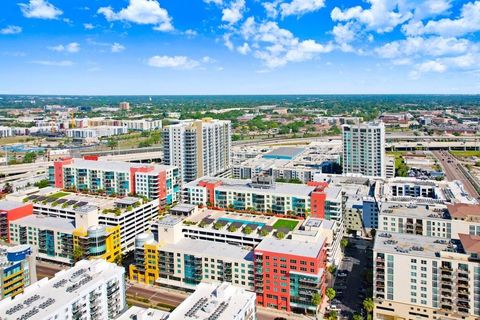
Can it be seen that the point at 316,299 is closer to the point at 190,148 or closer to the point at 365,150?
the point at 190,148

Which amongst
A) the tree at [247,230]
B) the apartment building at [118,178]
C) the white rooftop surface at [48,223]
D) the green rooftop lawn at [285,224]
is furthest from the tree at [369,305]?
the apartment building at [118,178]

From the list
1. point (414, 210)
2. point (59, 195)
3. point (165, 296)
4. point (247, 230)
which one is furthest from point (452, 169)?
point (59, 195)

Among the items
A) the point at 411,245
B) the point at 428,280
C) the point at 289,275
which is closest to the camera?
the point at 428,280

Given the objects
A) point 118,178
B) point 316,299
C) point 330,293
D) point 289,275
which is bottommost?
point 330,293

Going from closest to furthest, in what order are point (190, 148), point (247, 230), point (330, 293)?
point (330, 293), point (247, 230), point (190, 148)

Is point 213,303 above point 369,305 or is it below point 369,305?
above

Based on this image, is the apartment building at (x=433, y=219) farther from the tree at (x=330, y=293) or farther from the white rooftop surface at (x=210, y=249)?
the white rooftop surface at (x=210, y=249)

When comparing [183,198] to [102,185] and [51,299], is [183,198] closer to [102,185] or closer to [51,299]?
[102,185]
